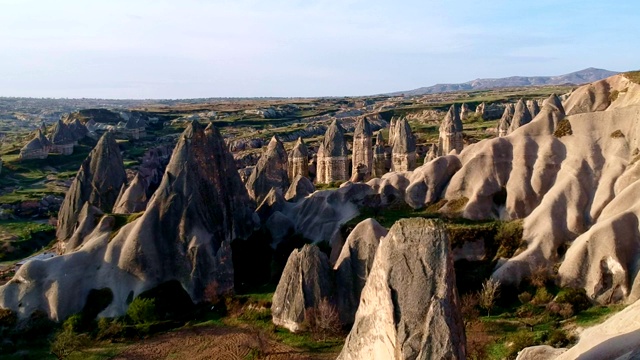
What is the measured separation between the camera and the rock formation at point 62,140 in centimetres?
10100

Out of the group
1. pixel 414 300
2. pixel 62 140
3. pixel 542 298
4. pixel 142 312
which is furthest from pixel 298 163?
pixel 62 140

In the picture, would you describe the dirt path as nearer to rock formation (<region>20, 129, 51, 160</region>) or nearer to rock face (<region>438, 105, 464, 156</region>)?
rock face (<region>438, 105, 464, 156</region>)

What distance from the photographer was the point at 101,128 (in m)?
131

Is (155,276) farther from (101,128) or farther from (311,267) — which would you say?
(101,128)

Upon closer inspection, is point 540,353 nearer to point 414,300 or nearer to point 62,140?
point 414,300

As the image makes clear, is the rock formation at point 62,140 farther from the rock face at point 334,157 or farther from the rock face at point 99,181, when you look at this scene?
the rock face at point 334,157

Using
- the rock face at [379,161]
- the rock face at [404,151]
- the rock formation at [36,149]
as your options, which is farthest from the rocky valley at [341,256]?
the rock formation at [36,149]

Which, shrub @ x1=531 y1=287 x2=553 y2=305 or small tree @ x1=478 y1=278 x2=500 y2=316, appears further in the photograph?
shrub @ x1=531 y1=287 x2=553 y2=305

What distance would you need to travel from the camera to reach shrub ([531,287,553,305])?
100 feet

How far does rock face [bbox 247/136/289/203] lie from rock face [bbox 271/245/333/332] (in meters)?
19.5

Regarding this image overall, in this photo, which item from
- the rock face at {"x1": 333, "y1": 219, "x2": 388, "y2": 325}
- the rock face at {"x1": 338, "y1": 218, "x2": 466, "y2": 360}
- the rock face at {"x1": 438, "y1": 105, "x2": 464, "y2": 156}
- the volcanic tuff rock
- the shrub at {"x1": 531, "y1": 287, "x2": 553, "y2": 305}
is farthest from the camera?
the rock face at {"x1": 438, "y1": 105, "x2": 464, "y2": 156}

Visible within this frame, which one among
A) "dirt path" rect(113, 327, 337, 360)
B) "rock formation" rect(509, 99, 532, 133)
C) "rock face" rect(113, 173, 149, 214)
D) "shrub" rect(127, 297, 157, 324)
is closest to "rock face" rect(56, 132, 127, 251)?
"rock face" rect(113, 173, 149, 214)

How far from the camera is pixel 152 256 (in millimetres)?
35938

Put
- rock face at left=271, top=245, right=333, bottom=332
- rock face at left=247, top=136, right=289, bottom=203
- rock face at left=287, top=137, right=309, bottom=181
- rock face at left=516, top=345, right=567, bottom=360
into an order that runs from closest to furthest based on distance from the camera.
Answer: rock face at left=516, top=345, right=567, bottom=360 < rock face at left=271, top=245, right=333, bottom=332 < rock face at left=247, top=136, right=289, bottom=203 < rock face at left=287, top=137, right=309, bottom=181
